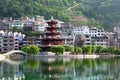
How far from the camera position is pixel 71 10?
147625mm

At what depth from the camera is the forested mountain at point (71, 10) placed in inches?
5108

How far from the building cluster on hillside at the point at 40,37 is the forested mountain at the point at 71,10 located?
924 cm

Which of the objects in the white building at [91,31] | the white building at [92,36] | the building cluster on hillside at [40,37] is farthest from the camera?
the white building at [91,31]

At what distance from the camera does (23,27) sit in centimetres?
11194

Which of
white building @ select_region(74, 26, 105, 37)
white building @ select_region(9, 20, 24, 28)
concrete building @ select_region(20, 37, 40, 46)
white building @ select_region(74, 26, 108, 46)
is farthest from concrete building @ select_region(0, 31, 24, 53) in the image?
white building @ select_region(74, 26, 105, 37)

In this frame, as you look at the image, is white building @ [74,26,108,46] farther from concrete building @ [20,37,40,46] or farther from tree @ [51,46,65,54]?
tree @ [51,46,65,54]

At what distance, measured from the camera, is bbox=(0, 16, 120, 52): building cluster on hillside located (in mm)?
98000

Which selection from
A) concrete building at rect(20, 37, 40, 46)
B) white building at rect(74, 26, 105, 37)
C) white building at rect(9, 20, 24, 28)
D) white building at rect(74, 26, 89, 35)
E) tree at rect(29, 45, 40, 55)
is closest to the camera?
tree at rect(29, 45, 40, 55)

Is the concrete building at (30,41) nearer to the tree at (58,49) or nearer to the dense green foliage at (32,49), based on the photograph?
the tree at (58,49)

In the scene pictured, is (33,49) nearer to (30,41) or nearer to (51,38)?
(51,38)

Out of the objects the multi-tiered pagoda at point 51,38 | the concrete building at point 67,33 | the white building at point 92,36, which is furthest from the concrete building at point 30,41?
the white building at point 92,36

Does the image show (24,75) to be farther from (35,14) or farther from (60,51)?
(35,14)

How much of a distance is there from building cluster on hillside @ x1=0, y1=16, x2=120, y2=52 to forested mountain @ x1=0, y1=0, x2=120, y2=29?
924 centimetres

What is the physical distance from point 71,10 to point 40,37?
5284 cm
